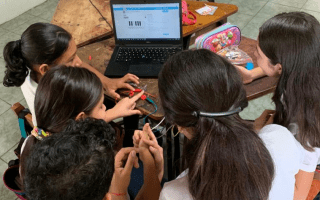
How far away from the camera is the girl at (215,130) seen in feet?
2.50

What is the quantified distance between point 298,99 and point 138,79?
71 cm

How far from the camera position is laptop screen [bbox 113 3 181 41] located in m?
1.45

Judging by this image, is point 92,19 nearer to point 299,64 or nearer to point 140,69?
point 140,69

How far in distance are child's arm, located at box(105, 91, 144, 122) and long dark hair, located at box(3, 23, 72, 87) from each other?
1.19 ft

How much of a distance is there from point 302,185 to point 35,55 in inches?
47.6

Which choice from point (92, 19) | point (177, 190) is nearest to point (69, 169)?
point (177, 190)

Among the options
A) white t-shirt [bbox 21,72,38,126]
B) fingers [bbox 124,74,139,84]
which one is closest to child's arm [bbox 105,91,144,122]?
fingers [bbox 124,74,139,84]

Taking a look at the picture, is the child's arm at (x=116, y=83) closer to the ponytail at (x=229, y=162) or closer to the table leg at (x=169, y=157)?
the table leg at (x=169, y=157)

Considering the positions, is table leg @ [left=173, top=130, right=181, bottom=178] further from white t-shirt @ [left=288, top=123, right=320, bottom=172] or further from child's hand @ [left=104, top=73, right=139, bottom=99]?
white t-shirt @ [left=288, top=123, right=320, bottom=172]

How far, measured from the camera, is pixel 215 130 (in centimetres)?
78

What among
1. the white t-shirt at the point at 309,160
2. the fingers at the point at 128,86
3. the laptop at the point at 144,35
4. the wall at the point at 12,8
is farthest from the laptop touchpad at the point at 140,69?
the wall at the point at 12,8

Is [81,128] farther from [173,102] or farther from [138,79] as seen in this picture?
[138,79]

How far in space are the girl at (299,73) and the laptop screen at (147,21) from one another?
53cm

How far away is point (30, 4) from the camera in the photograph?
3477mm
